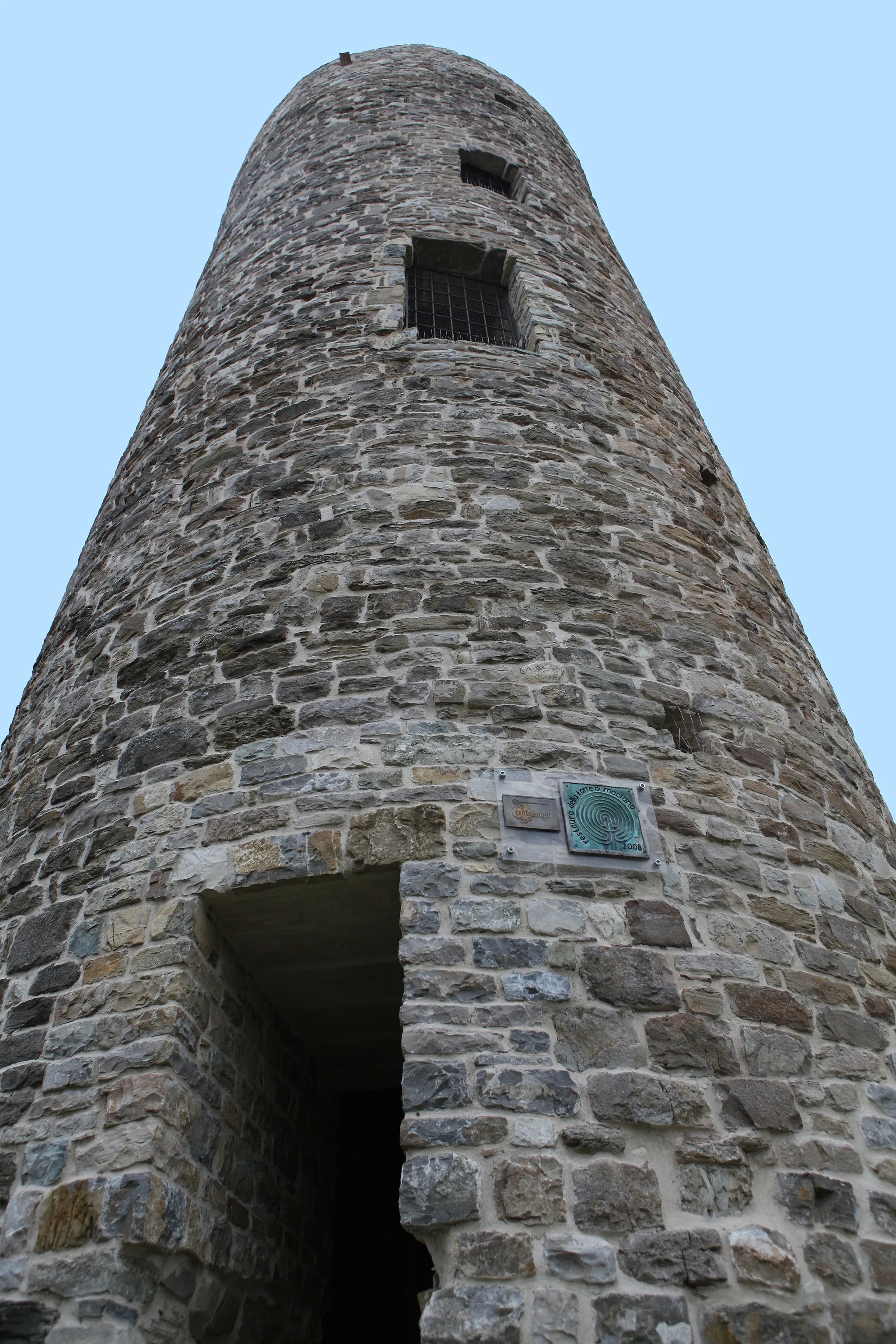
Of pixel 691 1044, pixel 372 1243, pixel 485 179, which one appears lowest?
pixel 691 1044

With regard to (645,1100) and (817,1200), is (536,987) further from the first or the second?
(817,1200)

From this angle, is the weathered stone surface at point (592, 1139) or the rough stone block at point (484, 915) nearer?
the weathered stone surface at point (592, 1139)

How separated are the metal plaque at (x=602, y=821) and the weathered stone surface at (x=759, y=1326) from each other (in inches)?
54.0

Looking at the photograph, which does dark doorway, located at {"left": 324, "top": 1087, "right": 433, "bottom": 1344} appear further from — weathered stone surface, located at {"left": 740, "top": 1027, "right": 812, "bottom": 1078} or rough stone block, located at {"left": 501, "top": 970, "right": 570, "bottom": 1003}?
weathered stone surface, located at {"left": 740, "top": 1027, "right": 812, "bottom": 1078}

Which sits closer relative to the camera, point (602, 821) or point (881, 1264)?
point (881, 1264)

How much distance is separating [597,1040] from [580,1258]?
2.00 ft

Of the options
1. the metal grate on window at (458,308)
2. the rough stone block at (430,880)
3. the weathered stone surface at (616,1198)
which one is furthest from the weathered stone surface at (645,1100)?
the metal grate on window at (458,308)

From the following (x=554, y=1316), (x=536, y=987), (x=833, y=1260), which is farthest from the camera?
(x=536, y=987)

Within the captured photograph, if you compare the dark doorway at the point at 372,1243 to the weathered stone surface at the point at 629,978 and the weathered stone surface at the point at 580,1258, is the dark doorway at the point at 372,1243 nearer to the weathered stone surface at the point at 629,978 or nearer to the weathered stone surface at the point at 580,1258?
the weathered stone surface at the point at 629,978

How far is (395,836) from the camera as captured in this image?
3523 millimetres

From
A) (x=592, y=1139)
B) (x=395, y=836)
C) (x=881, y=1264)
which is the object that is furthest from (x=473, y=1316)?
(x=395, y=836)

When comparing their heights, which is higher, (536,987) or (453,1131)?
(536,987)

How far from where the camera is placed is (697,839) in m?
3.71

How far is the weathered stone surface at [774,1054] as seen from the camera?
3.15m
